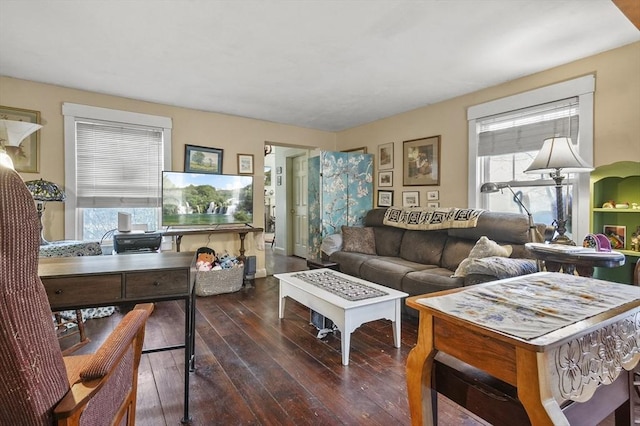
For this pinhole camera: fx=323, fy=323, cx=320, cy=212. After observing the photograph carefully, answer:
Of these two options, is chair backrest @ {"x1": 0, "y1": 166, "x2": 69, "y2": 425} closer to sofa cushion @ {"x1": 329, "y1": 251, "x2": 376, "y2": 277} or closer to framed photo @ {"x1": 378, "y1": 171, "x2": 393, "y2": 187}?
sofa cushion @ {"x1": 329, "y1": 251, "x2": 376, "y2": 277}

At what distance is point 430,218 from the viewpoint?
3.87 metres

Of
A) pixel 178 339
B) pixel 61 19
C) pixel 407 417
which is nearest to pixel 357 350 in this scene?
pixel 407 417

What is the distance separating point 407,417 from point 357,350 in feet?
2.72

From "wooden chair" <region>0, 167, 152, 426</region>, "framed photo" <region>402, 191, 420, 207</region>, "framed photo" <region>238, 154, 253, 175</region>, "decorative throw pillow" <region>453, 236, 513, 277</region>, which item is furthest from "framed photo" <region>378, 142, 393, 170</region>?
"wooden chair" <region>0, 167, 152, 426</region>

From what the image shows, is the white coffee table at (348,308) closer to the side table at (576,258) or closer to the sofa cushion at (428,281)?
the sofa cushion at (428,281)

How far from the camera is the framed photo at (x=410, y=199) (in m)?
4.45

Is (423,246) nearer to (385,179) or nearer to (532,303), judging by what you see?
(385,179)

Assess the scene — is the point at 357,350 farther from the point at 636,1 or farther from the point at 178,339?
the point at 636,1

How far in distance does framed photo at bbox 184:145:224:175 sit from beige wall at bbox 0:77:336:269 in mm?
67

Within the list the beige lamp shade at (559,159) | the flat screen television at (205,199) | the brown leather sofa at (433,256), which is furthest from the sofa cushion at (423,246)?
the flat screen television at (205,199)

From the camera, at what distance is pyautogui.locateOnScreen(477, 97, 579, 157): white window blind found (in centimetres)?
301

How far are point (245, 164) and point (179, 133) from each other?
0.99m

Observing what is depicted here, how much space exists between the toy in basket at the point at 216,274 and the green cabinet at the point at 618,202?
3.70m

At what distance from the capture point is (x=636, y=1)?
5.29 feet
